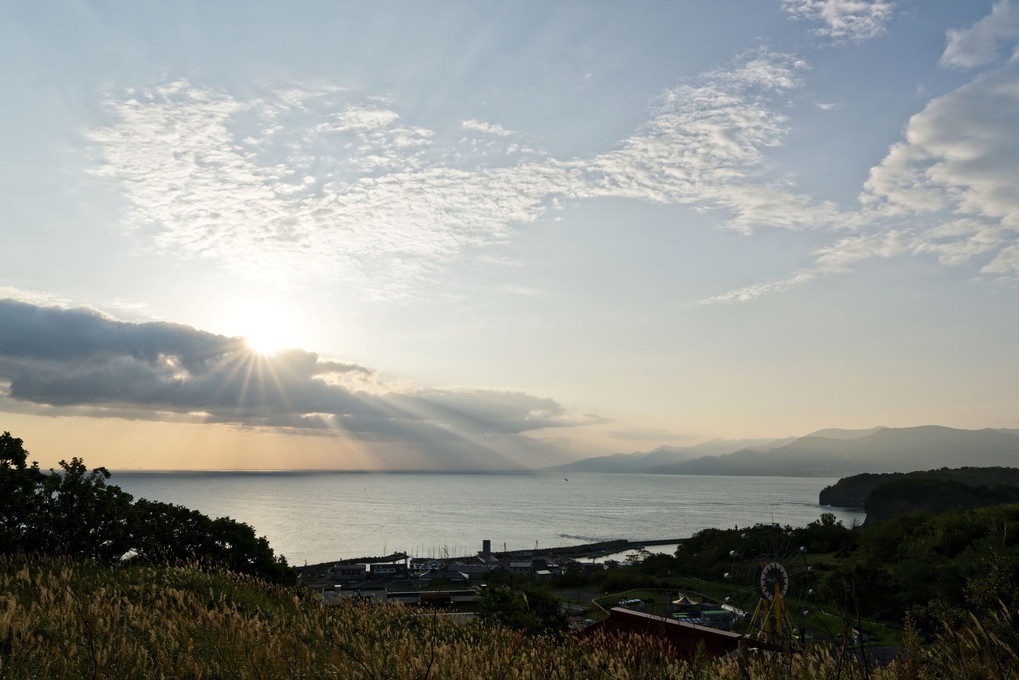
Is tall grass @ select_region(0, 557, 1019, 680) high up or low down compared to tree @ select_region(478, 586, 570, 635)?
up

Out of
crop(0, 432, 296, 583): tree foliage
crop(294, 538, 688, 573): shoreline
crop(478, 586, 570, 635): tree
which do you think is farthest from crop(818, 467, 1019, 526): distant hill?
crop(0, 432, 296, 583): tree foliage

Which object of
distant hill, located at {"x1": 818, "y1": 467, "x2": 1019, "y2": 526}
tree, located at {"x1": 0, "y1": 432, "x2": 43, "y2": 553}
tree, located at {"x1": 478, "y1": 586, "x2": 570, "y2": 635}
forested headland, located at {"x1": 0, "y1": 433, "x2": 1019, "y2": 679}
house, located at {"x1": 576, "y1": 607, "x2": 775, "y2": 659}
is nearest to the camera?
forested headland, located at {"x1": 0, "y1": 433, "x2": 1019, "y2": 679}

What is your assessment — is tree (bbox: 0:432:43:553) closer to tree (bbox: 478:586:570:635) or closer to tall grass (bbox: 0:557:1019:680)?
tall grass (bbox: 0:557:1019:680)

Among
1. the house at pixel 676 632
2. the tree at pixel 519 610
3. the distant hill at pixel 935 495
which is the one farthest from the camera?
the distant hill at pixel 935 495

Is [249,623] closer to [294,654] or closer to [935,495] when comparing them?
[294,654]

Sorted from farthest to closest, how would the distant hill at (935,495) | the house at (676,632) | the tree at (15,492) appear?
the distant hill at (935,495)
the tree at (15,492)
the house at (676,632)

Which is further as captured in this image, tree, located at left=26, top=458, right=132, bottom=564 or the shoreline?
the shoreline

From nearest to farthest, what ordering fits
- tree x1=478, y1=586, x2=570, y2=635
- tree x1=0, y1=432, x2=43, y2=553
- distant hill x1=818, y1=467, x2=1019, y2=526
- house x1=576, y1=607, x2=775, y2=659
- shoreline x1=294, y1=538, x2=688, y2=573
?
1. house x1=576, y1=607, x2=775, y2=659
2. tree x1=0, y1=432, x2=43, y2=553
3. tree x1=478, y1=586, x2=570, y2=635
4. shoreline x1=294, y1=538, x2=688, y2=573
5. distant hill x1=818, y1=467, x2=1019, y2=526

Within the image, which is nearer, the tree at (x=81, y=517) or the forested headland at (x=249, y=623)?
the forested headland at (x=249, y=623)

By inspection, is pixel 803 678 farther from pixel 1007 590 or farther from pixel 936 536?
pixel 936 536

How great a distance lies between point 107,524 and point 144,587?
13.4 m

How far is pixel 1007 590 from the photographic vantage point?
33031 mm

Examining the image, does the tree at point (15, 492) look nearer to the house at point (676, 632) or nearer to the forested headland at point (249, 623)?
the forested headland at point (249, 623)

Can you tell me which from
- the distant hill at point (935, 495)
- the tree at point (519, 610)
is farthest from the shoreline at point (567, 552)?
the tree at point (519, 610)
